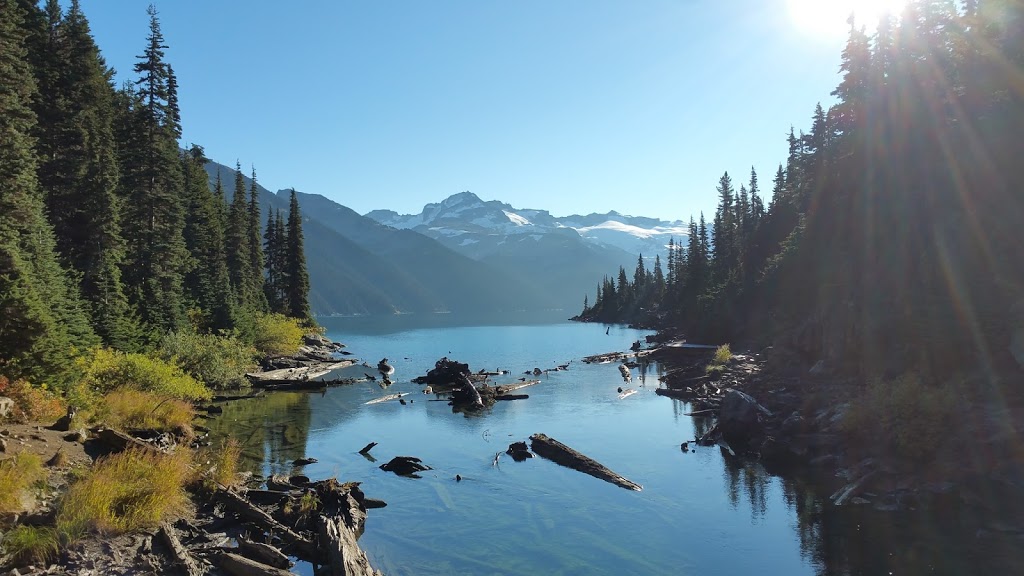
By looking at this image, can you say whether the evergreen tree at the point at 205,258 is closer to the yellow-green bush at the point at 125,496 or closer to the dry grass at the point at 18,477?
the yellow-green bush at the point at 125,496

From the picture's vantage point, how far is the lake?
17.7 meters

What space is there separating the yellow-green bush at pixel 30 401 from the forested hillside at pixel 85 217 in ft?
3.21

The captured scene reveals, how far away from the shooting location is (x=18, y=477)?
1439 centimetres

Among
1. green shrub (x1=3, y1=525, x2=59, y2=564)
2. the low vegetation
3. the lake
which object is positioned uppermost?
the low vegetation

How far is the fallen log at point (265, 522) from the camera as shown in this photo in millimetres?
16516

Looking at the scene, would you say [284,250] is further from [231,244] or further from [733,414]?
[733,414]

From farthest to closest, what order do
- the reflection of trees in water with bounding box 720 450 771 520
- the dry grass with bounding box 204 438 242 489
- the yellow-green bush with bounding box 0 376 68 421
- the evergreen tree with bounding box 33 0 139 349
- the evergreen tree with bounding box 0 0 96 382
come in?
the evergreen tree with bounding box 33 0 139 349 → the evergreen tree with bounding box 0 0 96 382 → the reflection of trees in water with bounding box 720 450 771 520 → the yellow-green bush with bounding box 0 376 68 421 → the dry grass with bounding box 204 438 242 489

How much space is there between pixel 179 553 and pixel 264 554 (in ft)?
6.41

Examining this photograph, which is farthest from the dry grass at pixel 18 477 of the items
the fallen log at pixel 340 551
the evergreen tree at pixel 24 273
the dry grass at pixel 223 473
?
the evergreen tree at pixel 24 273

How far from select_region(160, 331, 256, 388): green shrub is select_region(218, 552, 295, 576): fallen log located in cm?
3219

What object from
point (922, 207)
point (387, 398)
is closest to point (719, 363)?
point (922, 207)

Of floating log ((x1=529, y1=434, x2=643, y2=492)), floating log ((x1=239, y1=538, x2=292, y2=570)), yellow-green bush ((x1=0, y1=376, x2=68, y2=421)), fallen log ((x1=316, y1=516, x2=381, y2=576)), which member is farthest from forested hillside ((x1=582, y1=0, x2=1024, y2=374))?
yellow-green bush ((x1=0, y1=376, x2=68, y2=421))

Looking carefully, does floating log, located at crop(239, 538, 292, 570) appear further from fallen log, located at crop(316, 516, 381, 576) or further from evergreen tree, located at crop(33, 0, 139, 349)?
evergreen tree, located at crop(33, 0, 139, 349)

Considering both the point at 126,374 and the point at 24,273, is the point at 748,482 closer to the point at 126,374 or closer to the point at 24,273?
the point at 126,374
